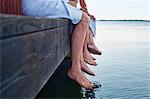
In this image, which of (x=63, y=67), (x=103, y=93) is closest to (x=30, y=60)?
(x=103, y=93)

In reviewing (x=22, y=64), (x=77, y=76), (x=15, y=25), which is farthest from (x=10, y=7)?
(x=77, y=76)

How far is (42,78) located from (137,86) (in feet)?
6.96

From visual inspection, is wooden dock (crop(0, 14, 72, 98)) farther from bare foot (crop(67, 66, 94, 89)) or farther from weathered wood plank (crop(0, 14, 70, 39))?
bare foot (crop(67, 66, 94, 89))

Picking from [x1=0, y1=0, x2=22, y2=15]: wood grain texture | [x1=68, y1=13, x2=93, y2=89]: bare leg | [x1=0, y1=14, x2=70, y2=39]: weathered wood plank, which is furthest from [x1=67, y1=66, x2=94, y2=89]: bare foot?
[x1=0, y1=14, x2=70, y2=39]: weathered wood plank

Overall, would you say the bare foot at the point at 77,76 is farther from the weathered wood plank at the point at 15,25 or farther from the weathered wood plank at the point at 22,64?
the weathered wood plank at the point at 15,25

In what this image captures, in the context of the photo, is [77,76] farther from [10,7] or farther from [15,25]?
[15,25]

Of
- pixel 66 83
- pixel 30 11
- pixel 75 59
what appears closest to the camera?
pixel 30 11

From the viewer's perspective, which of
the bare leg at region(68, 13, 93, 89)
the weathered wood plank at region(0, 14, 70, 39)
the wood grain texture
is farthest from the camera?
the bare leg at region(68, 13, 93, 89)

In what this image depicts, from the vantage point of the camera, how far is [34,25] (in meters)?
1.62

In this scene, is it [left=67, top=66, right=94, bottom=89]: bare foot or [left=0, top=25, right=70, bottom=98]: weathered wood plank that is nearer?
[left=0, top=25, right=70, bottom=98]: weathered wood plank

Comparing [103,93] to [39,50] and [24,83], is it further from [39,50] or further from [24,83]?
[24,83]

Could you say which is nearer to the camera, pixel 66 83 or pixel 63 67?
pixel 66 83

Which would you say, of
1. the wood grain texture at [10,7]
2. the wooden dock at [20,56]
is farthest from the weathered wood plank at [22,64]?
the wood grain texture at [10,7]

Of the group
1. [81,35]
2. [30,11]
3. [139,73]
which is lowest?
[139,73]
